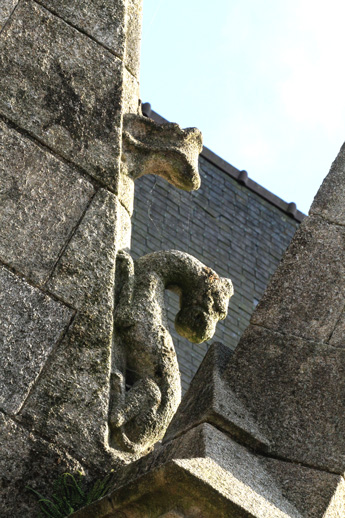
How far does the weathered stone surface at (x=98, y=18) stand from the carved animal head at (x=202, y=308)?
99cm

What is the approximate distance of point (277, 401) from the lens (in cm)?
430

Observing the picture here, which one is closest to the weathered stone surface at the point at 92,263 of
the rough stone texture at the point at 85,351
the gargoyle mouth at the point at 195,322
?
the rough stone texture at the point at 85,351

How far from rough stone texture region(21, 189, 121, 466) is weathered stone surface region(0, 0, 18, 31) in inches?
30.4

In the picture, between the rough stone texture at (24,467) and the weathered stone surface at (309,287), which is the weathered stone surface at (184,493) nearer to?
the rough stone texture at (24,467)

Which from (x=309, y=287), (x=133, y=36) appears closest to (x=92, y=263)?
(x=309, y=287)

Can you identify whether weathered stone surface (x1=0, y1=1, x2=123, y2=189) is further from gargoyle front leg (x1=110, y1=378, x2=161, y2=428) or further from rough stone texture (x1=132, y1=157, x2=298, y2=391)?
rough stone texture (x1=132, y1=157, x2=298, y2=391)

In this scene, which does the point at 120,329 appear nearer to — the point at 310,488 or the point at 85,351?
the point at 85,351

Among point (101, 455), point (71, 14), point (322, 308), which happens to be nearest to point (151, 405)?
point (101, 455)

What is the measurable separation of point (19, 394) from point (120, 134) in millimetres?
1177

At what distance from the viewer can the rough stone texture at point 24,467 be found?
3.57 m

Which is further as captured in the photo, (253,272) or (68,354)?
(253,272)

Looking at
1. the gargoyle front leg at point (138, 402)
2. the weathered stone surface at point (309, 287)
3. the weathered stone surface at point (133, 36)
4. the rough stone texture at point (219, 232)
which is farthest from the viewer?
the rough stone texture at point (219, 232)

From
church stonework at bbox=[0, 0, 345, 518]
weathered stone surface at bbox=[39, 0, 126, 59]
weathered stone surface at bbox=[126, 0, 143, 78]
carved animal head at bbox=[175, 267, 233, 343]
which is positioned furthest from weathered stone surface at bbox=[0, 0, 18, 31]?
carved animal head at bbox=[175, 267, 233, 343]

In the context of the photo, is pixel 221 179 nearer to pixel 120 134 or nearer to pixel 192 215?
pixel 192 215
